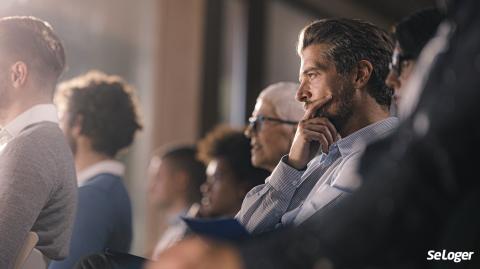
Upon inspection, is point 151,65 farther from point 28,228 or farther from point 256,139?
point 28,228

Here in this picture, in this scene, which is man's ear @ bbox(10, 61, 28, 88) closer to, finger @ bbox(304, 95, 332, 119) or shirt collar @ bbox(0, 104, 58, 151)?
shirt collar @ bbox(0, 104, 58, 151)

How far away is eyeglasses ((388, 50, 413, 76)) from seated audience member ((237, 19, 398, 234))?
0.21 feet

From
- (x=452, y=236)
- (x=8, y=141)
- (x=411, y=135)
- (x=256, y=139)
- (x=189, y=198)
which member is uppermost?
(x=411, y=135)

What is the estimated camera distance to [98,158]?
336cm

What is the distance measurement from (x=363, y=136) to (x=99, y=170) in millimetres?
1518

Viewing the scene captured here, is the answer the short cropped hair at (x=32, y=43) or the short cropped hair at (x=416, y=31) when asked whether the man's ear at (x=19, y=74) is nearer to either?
the short cropped hair at (x=32, y=43)

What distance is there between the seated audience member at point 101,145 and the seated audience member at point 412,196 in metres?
2.25

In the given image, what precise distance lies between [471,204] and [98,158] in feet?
8.73

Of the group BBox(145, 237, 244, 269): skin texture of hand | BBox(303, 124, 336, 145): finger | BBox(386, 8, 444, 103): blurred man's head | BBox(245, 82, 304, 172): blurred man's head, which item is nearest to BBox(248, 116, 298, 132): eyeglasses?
BBox(245, 82, 304, 172): blurred man's head

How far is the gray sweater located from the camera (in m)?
2.01

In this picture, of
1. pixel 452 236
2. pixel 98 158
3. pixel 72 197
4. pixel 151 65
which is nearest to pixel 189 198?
pixel 98 158

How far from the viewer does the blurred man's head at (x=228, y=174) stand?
12.9 feet

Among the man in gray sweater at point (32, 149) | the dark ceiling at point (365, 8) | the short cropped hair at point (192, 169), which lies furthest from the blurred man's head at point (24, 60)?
the dark ceiling at point (365, 8)

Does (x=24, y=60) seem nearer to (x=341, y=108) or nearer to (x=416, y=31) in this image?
(x=341, y=108)
